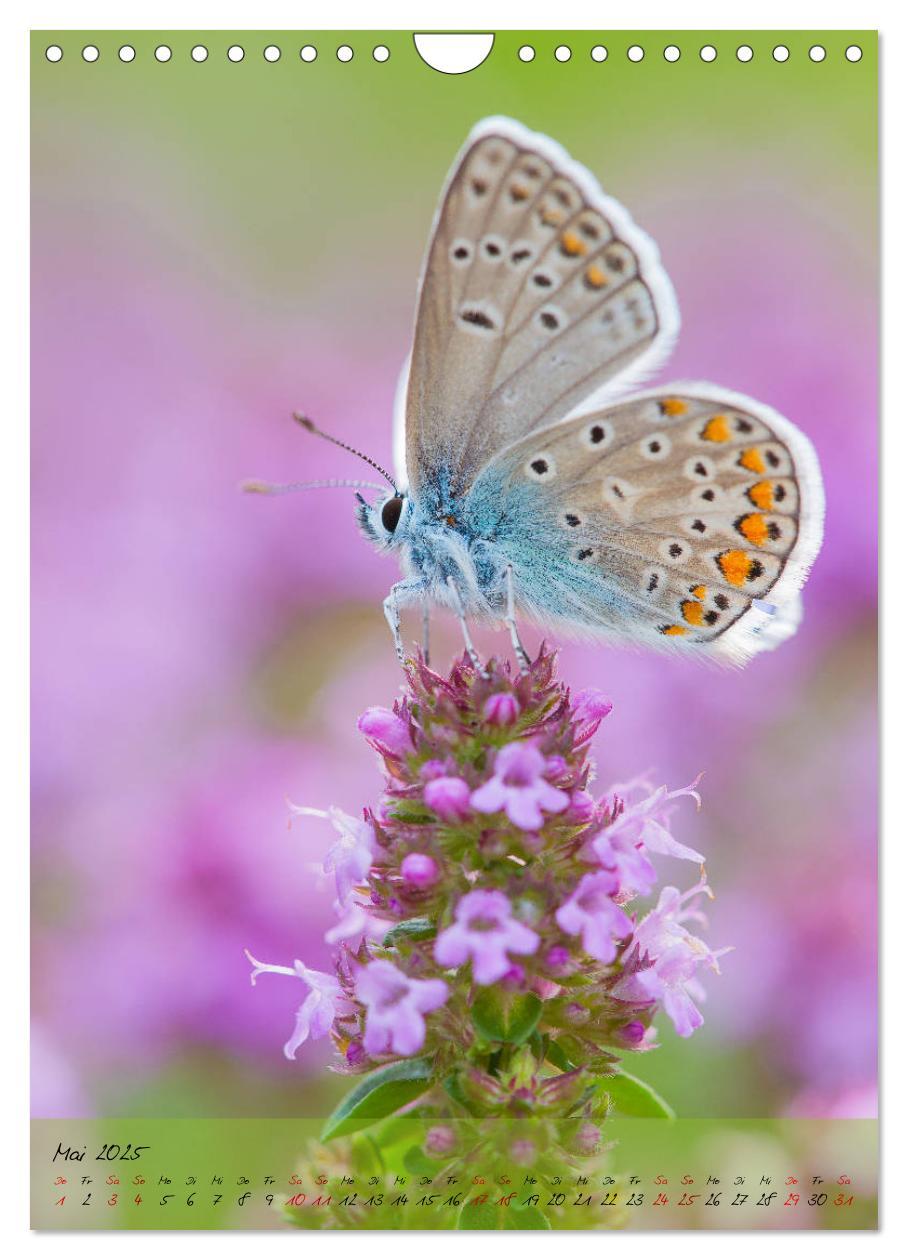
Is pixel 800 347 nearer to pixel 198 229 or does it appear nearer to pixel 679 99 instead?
pixel 679 99

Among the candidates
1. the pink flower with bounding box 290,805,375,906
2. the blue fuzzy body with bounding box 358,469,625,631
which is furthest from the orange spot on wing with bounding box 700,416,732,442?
the pink flower with bounding box 290,805,375,906

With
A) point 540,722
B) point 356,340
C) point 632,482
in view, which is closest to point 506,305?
point 632,482

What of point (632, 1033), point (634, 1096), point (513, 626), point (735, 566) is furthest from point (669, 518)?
point (634, 1096)

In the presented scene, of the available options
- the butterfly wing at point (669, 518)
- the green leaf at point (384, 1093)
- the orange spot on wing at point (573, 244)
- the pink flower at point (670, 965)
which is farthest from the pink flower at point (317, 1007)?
the orange spot on wing at point (573, 244)

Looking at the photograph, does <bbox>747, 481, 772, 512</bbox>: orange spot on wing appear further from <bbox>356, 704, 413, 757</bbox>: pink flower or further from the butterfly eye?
<bbox>356, 704, 413, 757</bbox>: pink flower

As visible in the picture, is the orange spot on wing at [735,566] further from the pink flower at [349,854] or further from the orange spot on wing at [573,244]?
the pink flower at [349,854]
